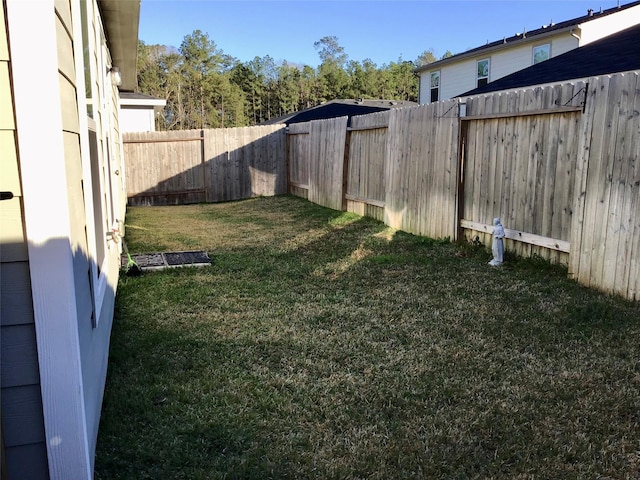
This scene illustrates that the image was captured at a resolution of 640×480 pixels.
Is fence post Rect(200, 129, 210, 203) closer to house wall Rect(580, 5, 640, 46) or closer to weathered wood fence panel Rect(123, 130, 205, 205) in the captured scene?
weathered wood fence panel Rect(123, 130, 205, 205)

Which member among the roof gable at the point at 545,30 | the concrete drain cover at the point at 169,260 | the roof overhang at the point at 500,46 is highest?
the roof gable at the point at 545,30

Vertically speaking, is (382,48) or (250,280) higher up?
(382,48)

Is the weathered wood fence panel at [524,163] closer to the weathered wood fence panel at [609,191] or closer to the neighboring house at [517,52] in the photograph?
the weathered wood fence panel at [609,191]

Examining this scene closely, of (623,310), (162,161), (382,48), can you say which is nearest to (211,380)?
(623,310)

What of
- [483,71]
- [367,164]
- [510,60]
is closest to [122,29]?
[367,164]

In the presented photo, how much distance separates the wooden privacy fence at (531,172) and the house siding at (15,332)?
4.12 metres

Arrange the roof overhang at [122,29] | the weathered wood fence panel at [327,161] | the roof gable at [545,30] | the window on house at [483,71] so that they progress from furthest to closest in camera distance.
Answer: the window on house at [483,71], the roof gable at [545,30], the weathered wood fence panel at [327,161], the roof overhang at [122,29]

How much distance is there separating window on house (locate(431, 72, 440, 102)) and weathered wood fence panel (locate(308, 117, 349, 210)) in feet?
34.6

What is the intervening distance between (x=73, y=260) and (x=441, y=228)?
17.8 feet

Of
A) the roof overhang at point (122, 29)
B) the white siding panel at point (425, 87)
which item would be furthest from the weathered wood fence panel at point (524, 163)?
the white siding panel at point (425, 87)

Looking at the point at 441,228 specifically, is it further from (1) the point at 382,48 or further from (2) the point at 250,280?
(1) the point at 382,48

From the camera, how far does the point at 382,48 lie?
5594 cm

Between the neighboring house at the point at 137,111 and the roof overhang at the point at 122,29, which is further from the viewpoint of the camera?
the neighboring house at the point at 137,111

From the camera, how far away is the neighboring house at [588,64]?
26.3 ft
